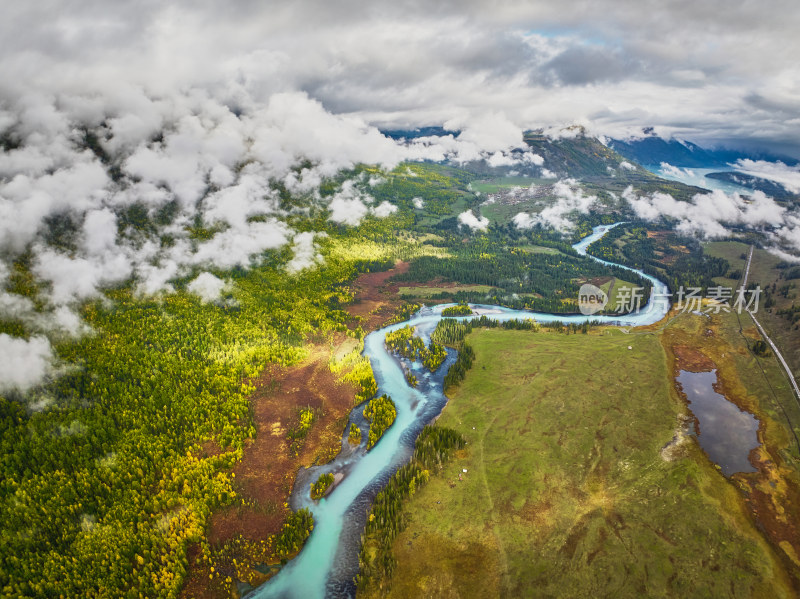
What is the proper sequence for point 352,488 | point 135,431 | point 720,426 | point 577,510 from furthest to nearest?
point 720,426 < point 135,431 < point 352,488 < point 577,510

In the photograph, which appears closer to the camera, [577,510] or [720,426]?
[577,510]

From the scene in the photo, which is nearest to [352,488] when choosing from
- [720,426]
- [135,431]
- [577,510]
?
[577,510]

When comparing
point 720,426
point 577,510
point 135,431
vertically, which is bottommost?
point 720,426

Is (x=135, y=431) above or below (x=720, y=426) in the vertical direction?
above

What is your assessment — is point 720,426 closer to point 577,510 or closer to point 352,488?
point 577,510

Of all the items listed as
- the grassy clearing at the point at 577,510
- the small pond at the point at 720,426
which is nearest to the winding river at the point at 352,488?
the grassy clearing at the point at 577,510

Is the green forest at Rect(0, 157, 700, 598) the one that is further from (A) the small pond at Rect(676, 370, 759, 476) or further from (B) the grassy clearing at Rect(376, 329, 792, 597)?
(A) the small pond at Rect(676, 370, 759, 476)

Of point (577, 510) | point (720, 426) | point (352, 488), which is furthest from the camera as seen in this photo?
point (720, 426)
